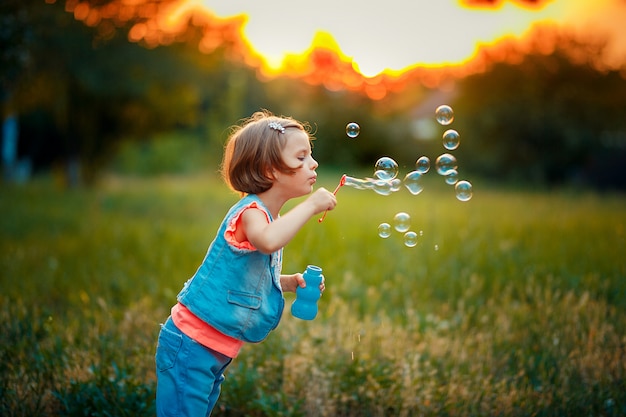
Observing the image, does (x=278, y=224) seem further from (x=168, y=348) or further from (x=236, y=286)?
(x=168, y=348)

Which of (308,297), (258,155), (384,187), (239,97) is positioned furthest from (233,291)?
(239,97)

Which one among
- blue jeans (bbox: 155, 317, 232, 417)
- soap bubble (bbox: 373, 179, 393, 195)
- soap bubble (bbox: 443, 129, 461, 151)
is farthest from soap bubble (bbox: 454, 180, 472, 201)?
blue jeans (bbox: 155, 317, 232, 417)

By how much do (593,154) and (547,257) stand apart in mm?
19100

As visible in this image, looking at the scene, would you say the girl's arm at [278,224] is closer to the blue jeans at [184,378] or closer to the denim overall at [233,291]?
the denim overall at [233,291]

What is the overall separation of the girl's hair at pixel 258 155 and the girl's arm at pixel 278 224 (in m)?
0.18

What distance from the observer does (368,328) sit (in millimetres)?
4477

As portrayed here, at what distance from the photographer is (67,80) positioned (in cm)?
1617

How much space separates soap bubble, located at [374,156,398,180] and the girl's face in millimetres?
789

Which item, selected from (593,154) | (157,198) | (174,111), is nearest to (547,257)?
(157,198)

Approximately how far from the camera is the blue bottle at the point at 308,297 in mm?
2793

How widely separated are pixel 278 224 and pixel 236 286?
37 cm

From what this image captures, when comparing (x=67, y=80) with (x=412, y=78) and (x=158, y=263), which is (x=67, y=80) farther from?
(x=412, y=78)

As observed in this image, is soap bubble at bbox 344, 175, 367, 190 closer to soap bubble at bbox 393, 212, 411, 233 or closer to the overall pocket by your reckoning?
soap bubble at bbox 393, 212, 411, 233

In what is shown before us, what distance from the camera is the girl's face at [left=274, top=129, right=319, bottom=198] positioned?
270 cm
